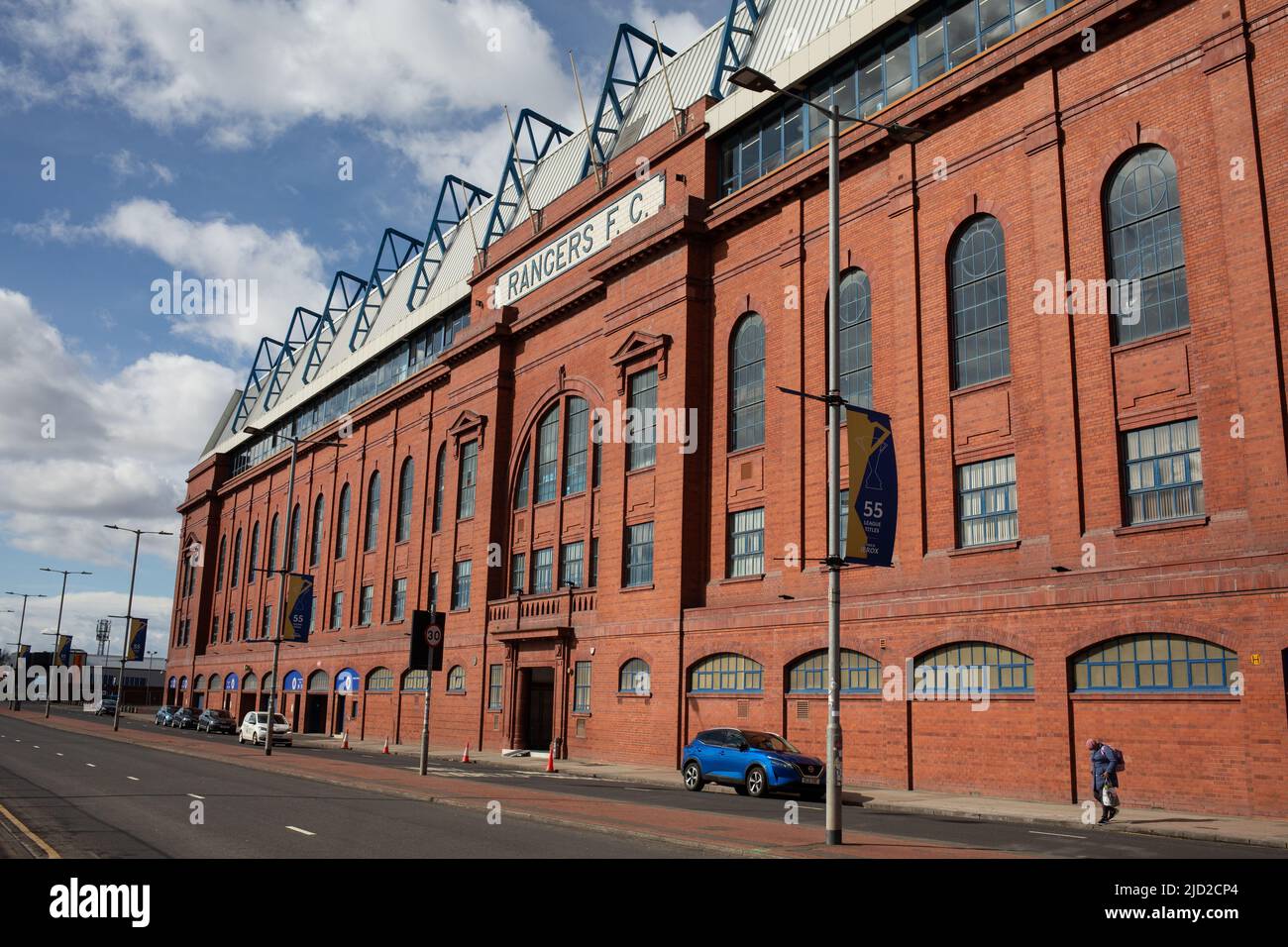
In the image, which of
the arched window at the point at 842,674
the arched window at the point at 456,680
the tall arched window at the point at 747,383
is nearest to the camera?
the arched window at the point at 842,674

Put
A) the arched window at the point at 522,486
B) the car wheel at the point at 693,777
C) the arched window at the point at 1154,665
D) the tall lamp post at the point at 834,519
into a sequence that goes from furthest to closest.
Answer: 1. the arched window at the point at 522,486
2. the car wheel at the point at 693,777
3. the arched window at the point at 1154,665
4. the tall lamp post at the point at 834,519

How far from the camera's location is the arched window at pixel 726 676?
31.6 m

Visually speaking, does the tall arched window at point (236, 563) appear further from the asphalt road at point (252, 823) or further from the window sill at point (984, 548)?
the window sill at point (984, 548)

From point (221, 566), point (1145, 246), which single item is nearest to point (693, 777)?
point (1145, 246)

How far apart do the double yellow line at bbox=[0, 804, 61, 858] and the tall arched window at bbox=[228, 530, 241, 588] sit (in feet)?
223

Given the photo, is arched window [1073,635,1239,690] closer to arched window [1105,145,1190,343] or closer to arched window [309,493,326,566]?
arched window [1105,145,1190,343]

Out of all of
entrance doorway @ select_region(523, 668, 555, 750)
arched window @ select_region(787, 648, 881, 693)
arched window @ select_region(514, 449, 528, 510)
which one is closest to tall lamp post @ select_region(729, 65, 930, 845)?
arched window @ select_region(787, 648, 881, 693)

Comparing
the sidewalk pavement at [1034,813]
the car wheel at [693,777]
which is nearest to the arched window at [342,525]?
the sidewalk pavement at [1034,813]

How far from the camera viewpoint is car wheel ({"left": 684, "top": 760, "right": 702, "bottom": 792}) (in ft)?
86.4

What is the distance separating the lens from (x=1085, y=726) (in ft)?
73.7

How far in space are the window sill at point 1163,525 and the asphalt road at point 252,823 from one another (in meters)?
13.9

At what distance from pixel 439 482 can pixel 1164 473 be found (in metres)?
37.7

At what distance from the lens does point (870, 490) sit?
15.3m

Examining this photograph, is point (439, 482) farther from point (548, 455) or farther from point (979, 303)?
point (979, 303)
